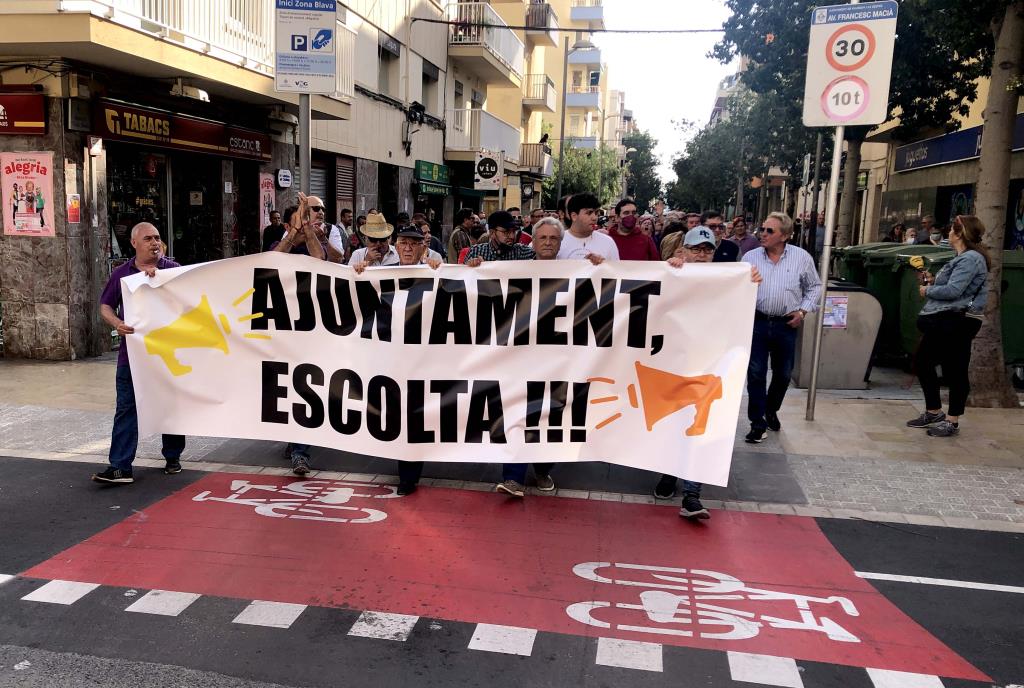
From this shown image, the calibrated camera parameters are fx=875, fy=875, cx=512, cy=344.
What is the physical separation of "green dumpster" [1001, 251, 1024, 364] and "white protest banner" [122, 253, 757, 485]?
5524 mm

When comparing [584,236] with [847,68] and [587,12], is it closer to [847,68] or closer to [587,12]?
[847,68]

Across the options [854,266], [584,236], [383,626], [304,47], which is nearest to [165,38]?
[304,47]

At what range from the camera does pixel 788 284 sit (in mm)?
7059

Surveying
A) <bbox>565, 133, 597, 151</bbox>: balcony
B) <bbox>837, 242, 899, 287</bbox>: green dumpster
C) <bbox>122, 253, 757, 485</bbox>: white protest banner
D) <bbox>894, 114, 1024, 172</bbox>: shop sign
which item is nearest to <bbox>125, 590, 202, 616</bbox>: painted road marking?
<bbox>122, 253, 757, 485</bbox>: white protest banner

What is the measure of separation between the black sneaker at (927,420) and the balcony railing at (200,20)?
6.40m

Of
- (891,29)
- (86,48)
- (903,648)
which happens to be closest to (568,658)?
(903,648)

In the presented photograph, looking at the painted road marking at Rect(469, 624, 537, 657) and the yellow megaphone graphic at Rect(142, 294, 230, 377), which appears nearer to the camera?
the painted road marking at Rect(469, 624, 537, 657)

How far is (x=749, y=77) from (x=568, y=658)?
68.9ft

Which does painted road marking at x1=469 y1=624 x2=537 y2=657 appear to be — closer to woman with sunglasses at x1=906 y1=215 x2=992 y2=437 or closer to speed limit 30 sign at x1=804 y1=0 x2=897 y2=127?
woman with sunglasses at x1=906 y1=215 x2=992 y2=437

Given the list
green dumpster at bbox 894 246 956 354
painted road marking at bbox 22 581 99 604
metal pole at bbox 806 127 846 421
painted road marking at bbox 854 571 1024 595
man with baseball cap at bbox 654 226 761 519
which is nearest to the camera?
painted road marking at bbox 22 581 99 604

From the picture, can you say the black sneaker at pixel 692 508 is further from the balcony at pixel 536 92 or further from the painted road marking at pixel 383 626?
the balcony at pixel 536 92

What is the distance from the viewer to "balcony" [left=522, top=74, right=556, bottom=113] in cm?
4059

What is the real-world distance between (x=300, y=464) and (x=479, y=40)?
21355mm

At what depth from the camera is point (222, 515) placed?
545 centimetres
